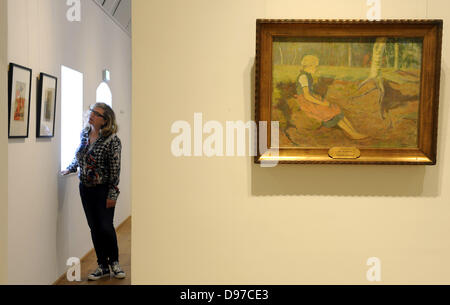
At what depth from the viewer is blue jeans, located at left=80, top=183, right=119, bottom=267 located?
4.22 metres

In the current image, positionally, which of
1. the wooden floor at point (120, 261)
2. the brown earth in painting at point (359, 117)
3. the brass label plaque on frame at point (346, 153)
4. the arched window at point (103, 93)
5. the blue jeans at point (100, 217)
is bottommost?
the wooden floor at point (120, 261)

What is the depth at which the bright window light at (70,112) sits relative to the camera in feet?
15.7

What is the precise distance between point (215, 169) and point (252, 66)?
0.49 meters

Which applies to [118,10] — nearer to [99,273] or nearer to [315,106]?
[99,273]

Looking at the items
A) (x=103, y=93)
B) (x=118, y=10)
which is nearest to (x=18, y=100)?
(x=103, y=93)

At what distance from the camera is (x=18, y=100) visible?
3520mm

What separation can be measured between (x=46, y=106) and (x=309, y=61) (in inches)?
109

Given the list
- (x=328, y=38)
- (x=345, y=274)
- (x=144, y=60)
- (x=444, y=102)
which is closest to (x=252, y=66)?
(x=328, y=38)

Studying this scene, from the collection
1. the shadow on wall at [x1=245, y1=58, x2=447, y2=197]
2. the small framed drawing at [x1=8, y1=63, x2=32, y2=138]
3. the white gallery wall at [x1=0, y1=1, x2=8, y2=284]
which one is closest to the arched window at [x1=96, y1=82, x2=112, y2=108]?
the small framed drawing at [x1=8, y1=63, x2=32, y2=138]

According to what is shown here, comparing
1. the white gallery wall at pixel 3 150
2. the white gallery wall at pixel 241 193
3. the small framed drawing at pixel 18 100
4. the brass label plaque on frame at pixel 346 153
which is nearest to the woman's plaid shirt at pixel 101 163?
the small framed drawing at pixel 18 100

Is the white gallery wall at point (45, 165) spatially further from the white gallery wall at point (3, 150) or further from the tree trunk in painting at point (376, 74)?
the tree trunk in painting at point (376, 74)

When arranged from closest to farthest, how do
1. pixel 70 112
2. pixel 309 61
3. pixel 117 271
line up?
pixel 309 61
pixel 117 271
pixel 70 112

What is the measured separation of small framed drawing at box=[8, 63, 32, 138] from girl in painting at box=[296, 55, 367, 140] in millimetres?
2320

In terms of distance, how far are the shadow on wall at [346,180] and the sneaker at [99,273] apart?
2.90 m
